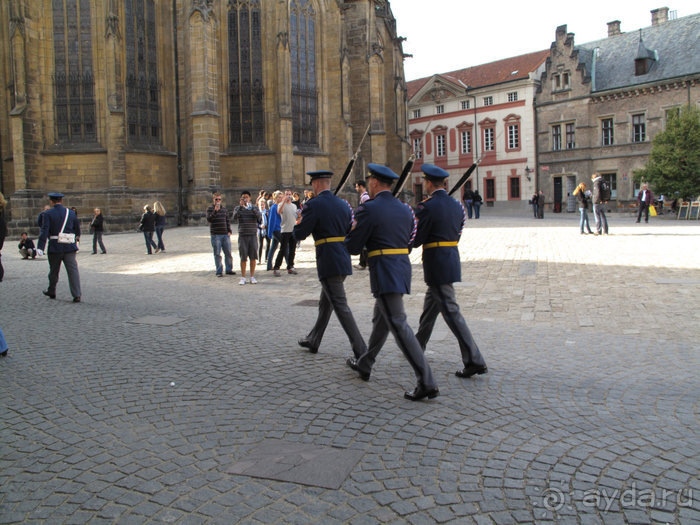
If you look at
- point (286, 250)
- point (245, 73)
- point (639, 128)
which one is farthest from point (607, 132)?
point (286, 250)

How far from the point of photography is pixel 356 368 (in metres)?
5.66

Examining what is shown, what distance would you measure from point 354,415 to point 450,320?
149cm

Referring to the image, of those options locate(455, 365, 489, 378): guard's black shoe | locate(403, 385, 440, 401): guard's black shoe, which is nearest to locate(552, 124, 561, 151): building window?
locate(455, 365, 489, 378): guard's black shoe

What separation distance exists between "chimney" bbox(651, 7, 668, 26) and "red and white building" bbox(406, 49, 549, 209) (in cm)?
892

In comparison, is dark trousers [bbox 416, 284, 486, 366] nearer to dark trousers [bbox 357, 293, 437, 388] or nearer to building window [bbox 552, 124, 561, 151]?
dark trousers [bbox 357, 293, 437, 388]

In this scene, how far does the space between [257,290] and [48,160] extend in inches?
796

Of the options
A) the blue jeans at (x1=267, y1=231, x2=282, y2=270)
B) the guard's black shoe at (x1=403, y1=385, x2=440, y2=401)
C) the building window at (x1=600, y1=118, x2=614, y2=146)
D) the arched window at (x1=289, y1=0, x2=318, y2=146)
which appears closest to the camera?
the guard's black shoe at (x1=403, y1=385, x2=440, y2=401)

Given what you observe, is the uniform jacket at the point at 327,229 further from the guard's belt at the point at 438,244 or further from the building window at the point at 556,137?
the building window at the point at 556,137

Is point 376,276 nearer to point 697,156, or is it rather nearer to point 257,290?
point 257,290

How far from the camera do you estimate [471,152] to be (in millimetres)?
56344

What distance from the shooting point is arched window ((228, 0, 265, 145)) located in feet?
96.7

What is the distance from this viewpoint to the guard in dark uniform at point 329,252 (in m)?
6.04

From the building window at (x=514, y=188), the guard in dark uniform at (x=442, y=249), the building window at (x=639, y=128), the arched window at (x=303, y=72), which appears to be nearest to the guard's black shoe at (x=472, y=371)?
the guard in dark uniform at (x=442, y=249)

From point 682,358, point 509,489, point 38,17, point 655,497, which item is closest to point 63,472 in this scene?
point 509,489
